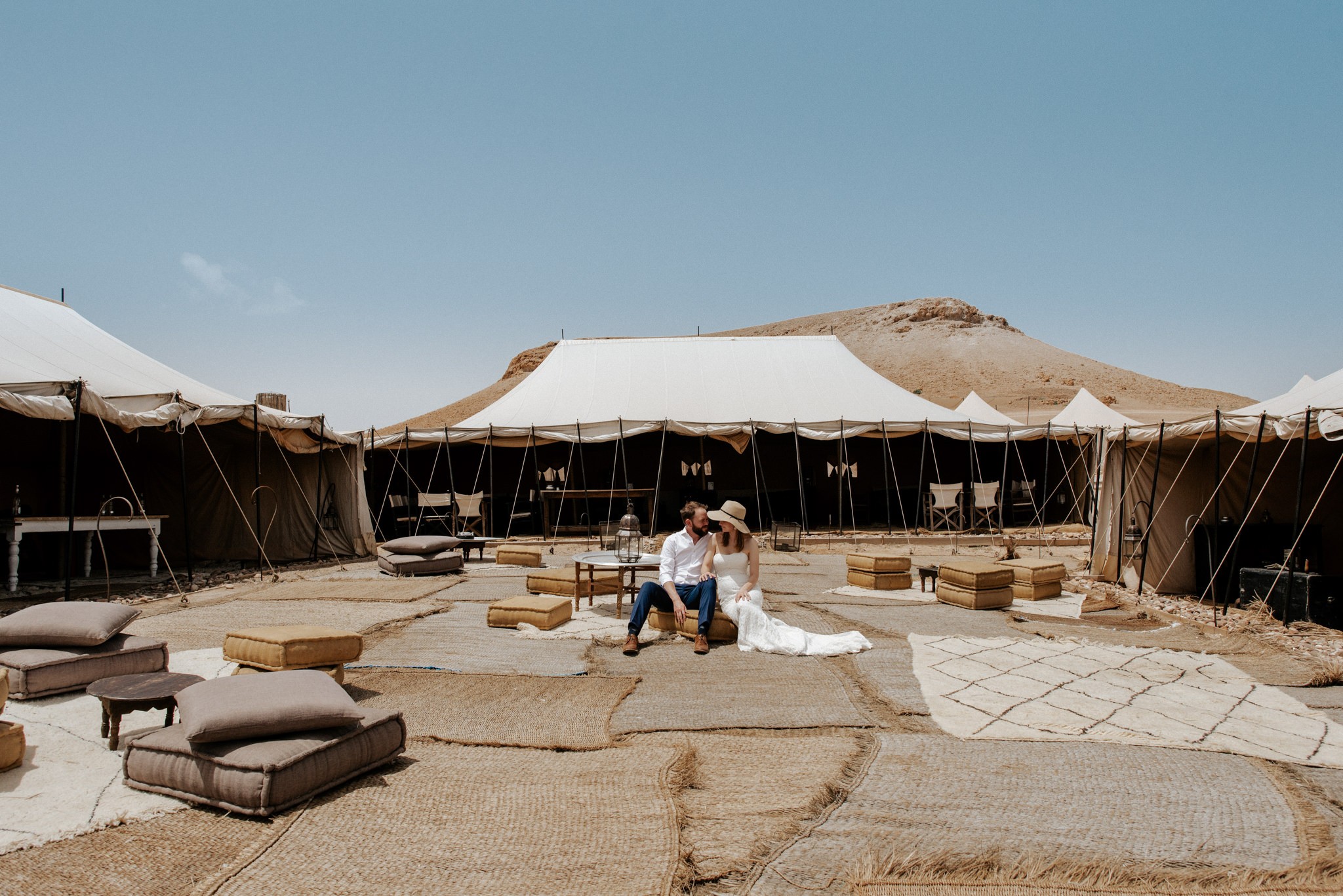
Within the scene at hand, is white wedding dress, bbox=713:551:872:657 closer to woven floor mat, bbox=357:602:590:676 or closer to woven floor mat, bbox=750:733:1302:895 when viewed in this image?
woven floor mat, bbox=357:602:590:676

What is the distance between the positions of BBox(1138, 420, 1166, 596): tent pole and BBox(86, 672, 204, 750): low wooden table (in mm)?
7070

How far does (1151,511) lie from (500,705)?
6479mm

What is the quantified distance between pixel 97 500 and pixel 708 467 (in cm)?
844

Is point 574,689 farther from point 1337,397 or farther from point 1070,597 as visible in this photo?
point 1337,397

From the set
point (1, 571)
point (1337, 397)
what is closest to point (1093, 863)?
point (1337, 397)

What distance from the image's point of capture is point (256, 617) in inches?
217

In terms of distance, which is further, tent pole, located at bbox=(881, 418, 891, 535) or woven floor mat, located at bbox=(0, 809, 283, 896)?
tent pole, located at bbox=(881, 418, 891, 535)

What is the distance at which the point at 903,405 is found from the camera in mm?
14125

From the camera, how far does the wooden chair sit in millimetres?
11883

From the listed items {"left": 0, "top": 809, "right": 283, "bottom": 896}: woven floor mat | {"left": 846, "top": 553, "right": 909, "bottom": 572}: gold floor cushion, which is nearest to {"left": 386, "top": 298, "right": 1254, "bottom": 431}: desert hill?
{"left": 846, "top": 553, "right": 909, "bottom": 572}: gold floor cushion

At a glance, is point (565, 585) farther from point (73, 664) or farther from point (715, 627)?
point (73, 664)

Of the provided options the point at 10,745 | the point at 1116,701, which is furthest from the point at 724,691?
the point at 10,745

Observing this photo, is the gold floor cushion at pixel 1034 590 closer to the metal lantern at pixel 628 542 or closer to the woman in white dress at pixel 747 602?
the woman in white dress at pixel 747 602

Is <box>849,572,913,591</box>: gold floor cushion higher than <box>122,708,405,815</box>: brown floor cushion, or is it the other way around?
<box>122,708,405,815</box>: brown floor cushion
